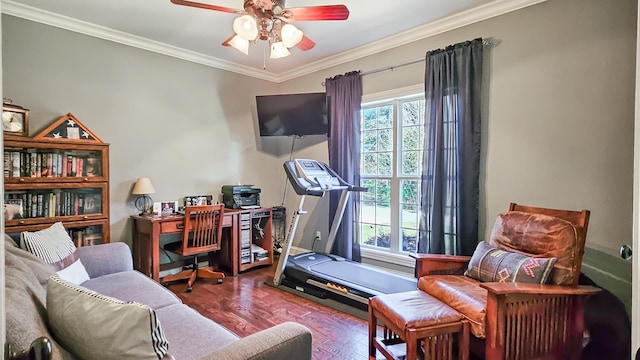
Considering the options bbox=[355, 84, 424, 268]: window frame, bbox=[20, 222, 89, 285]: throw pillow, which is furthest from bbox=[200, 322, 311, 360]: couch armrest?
bbox=[355, 84, 424, 268]: window frame

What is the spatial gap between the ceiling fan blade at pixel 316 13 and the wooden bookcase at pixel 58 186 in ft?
7.48

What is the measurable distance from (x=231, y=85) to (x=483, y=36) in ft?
10.2

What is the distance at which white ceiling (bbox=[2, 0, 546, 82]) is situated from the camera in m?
3.09

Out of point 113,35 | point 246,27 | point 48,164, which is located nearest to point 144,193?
point 48,164

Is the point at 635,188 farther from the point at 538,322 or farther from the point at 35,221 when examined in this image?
the point at 35,221

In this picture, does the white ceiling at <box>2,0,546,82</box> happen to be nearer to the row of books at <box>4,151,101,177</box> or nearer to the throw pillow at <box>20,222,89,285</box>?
the row of books at <box>4,151,101,177</box>

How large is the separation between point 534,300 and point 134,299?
2461 millimetres

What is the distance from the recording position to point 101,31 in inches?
141

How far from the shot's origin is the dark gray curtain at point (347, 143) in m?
4.13

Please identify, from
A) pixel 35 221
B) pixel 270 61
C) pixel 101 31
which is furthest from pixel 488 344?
pixel 101 31

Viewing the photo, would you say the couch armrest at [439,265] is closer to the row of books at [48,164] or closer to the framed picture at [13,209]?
the row of books at [48,164]

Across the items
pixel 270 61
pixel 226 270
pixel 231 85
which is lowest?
pixel 226 270

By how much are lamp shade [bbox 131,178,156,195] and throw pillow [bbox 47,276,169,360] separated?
261cm

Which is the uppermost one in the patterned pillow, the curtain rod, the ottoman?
the curtain rod
